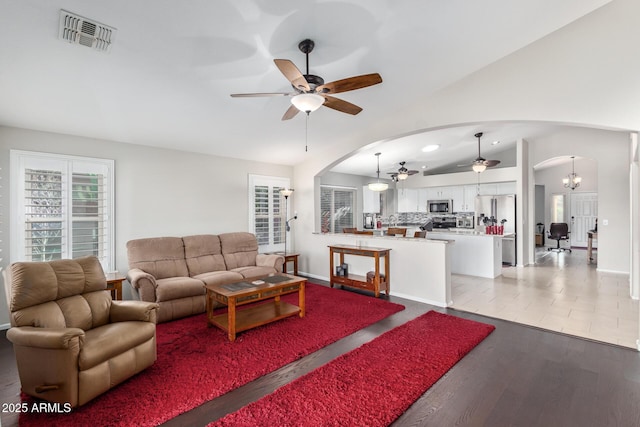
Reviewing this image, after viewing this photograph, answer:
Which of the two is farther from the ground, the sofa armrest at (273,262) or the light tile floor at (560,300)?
the sofa armrest at (273,262)

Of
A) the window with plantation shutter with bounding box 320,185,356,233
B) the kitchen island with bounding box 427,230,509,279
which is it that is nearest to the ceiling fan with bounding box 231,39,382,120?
the kitchen island with bounding box 427,230,509,279

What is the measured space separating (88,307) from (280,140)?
12.0 feet

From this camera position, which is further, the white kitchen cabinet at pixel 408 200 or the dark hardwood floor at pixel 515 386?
the white kitchen cabinet at pixel 408 200

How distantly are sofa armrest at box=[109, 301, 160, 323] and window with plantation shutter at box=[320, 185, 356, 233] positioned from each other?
609 centimetres

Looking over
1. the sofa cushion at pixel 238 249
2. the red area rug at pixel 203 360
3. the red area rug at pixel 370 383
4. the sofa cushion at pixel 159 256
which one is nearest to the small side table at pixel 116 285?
the sofa cushion at pixel 159 256

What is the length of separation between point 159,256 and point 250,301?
192cm

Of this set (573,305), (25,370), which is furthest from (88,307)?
(573,305)

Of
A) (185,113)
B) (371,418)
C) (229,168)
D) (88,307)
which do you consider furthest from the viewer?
(229,168)

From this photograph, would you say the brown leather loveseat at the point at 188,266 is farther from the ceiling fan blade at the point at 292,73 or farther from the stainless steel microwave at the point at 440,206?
the stainless steel microwave at the point at 440,206

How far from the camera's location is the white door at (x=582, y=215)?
34.5ft

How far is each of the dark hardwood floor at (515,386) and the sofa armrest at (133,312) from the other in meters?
0.79

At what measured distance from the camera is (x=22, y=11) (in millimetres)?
2170

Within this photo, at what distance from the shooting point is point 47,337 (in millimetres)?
2100

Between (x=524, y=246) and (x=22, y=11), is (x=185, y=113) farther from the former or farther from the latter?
(x=524, y=246)
